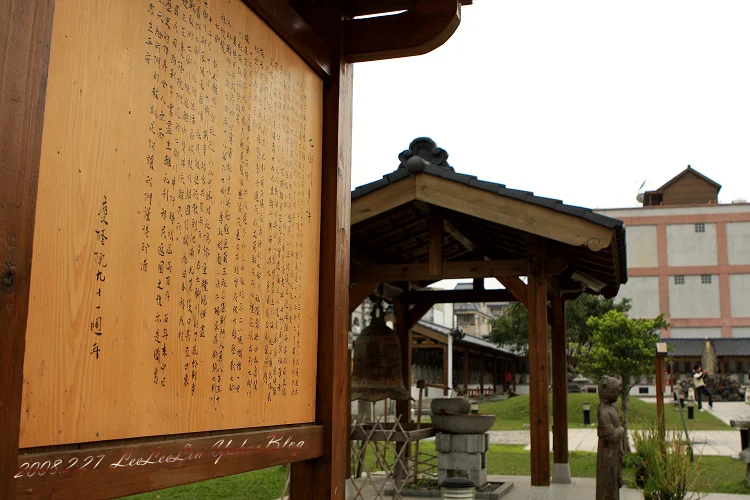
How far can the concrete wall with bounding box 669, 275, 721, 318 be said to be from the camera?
4838 centimetres

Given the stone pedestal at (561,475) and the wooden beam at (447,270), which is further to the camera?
the stone pedestal at (561,475)

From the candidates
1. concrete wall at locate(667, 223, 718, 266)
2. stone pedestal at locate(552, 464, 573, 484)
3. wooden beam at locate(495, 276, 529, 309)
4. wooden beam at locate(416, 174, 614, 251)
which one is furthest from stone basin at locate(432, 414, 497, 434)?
concrete wall at locate(667, 223, 718, 266)

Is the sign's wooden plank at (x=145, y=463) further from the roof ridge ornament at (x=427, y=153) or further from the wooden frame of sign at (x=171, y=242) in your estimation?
the roof ridge ornament at (x=427, y=153)

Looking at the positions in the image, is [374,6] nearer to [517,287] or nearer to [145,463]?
[145,463]

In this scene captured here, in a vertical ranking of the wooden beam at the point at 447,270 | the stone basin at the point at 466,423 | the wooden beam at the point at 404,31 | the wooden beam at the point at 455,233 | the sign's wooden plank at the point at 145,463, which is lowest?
the stone basin at the point at 466,423

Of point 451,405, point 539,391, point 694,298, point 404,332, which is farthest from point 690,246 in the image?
point 539,391

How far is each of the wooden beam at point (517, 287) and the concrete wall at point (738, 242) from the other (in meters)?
44.8

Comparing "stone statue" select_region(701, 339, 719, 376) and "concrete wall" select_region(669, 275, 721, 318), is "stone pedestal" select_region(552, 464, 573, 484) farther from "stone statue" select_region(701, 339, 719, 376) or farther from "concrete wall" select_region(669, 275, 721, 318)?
"concrete wall" select_region(669, 275, 721, 318)

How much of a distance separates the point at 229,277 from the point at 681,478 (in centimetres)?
716

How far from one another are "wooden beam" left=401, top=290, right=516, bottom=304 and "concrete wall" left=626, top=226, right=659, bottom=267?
4061 centimetres

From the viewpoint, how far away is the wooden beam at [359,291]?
9.42 metres

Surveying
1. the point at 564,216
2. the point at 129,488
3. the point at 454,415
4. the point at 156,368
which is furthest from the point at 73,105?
the point at 454,415

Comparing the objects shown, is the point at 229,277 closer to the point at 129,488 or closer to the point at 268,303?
the point at 268,303

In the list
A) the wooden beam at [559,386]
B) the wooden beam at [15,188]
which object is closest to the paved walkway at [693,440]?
the wooden beam at [559,386]
